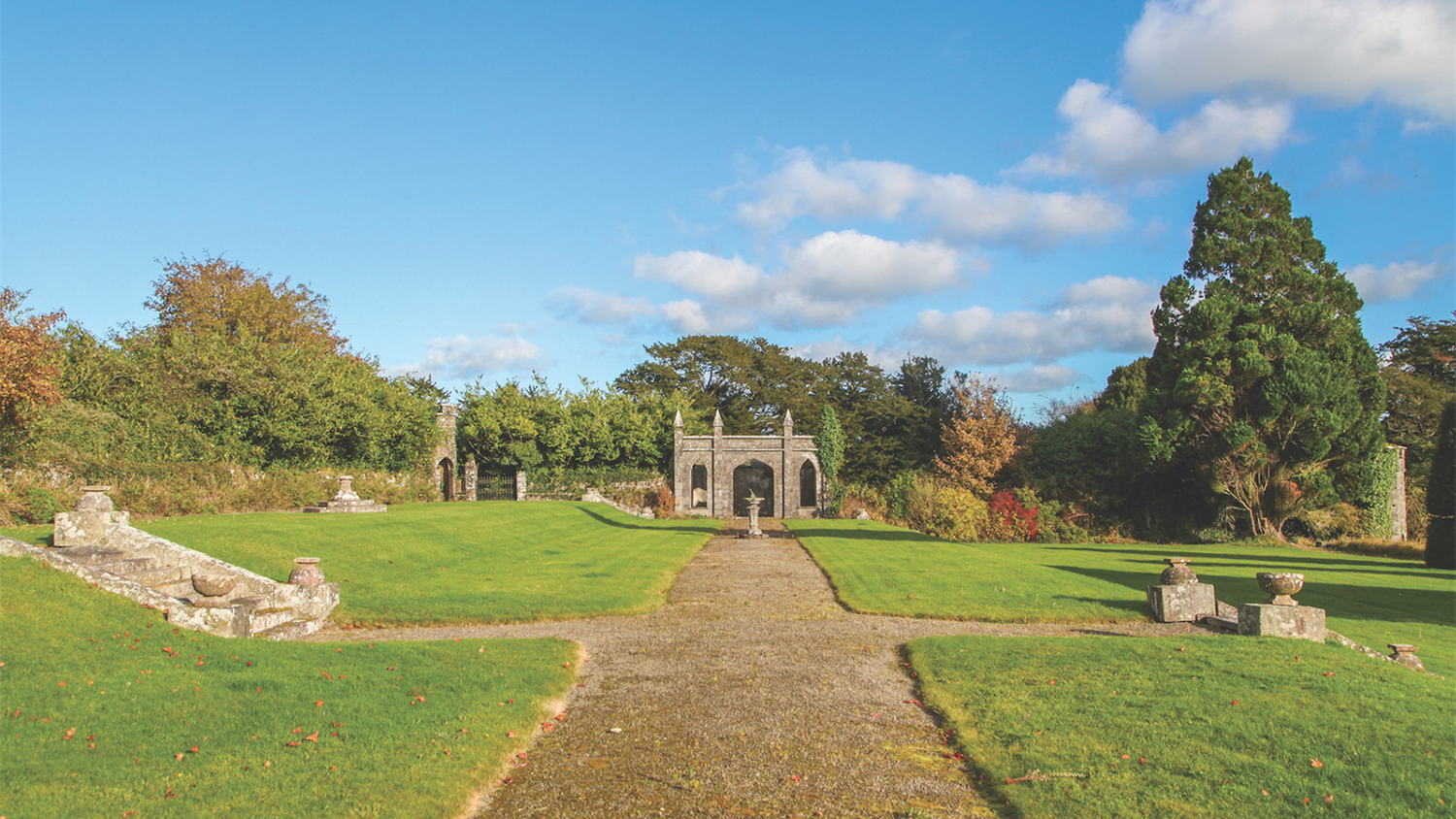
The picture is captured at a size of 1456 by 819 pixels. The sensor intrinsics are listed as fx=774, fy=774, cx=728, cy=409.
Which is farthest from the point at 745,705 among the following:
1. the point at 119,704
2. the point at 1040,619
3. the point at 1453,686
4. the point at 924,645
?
the point at 1453,686

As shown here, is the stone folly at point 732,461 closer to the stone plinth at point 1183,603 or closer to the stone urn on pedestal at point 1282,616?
the stone plinth at point 1183,603

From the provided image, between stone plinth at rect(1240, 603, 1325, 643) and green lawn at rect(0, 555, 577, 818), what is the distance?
8203 mm

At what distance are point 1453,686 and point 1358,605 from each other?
5.71 meters

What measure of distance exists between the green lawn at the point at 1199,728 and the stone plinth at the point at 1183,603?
219cm

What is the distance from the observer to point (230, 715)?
Result: 567 centimetres

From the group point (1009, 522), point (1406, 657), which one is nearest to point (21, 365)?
point (1406, 657)

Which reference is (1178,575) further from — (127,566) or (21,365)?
(21,365)

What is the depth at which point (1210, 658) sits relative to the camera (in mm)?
7902

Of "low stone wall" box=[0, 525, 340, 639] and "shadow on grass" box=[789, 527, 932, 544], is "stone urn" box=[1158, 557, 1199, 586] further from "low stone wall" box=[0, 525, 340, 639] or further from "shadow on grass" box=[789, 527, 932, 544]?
"low stone wall" box=[0, 525, 340, 639]

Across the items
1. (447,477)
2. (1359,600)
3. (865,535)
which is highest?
(447,477)

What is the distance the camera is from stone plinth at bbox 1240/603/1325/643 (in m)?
9.15

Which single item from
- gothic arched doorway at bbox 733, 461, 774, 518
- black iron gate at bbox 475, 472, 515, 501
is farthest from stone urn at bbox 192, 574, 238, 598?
gothic arched doorway at bbox 733, 461, 774, 518

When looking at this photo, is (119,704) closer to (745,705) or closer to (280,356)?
(745,705)

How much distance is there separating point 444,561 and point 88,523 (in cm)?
600
